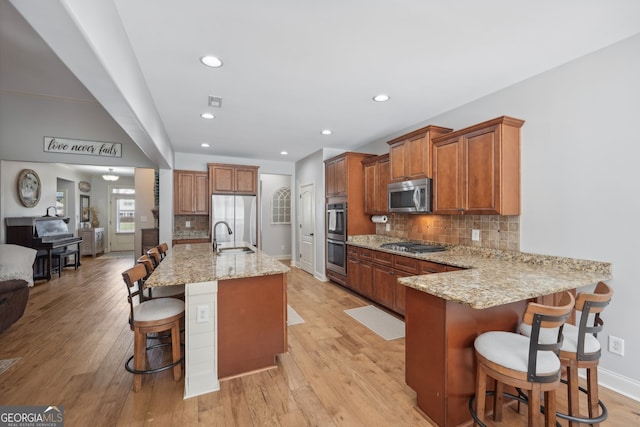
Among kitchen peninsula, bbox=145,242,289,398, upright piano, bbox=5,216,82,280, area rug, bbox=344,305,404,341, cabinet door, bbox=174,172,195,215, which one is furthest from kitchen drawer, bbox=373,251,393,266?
upright piano, bbox=5,216,82,280

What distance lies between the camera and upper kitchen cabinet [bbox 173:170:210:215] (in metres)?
5.50

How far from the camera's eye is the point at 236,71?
251 cm

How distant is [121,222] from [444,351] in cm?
1105

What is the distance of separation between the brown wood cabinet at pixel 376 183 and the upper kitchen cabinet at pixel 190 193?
3260 millimetres

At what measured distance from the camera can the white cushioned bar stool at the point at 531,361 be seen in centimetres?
135

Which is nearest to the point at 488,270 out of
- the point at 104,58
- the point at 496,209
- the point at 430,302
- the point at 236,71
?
the point at 496,209

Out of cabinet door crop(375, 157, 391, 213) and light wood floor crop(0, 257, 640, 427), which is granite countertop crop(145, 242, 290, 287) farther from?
cabinet door crop(375, 157, 391, 213)

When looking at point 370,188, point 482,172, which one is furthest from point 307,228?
point 482,172

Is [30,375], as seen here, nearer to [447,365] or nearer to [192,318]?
[192,318]

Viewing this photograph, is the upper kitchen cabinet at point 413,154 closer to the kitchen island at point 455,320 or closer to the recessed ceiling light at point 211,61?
the kitchen island at point 455,320

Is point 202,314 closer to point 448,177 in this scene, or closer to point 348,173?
point 448,177

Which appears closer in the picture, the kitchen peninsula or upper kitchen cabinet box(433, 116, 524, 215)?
the kitchen peninsula

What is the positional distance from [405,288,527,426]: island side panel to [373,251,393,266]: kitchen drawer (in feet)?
5.82

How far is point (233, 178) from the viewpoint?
5738mm
